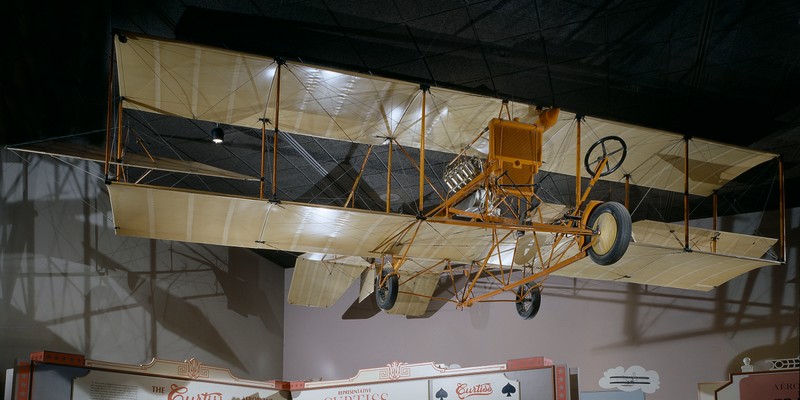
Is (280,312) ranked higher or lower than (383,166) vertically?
lower

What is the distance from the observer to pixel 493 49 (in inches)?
378

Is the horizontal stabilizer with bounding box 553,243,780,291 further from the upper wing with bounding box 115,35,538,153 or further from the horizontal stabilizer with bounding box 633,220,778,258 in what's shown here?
the upper wing with bounding box 115,35,538,153

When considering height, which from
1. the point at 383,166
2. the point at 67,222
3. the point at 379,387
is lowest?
the point at 379,387

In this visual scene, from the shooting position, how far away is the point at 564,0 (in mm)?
8375

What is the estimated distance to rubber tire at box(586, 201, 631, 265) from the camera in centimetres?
845

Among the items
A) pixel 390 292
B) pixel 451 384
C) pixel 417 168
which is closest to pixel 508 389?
pixel 451 384

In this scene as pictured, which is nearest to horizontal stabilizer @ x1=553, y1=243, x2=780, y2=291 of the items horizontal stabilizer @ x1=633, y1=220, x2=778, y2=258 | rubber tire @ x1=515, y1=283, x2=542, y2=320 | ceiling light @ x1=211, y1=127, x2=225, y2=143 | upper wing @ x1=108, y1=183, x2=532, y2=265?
horizontal stabilizer @ x1=633, y1=220, x2=778, y2=258

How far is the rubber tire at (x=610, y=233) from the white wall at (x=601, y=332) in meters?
6.58

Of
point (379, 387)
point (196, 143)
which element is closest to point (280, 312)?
point (379, 387)

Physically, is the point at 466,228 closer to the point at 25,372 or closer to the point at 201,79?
the point at 201,79

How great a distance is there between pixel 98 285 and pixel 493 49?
8.25 meters

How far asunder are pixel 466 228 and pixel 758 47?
4.81m

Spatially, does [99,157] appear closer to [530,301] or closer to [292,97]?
[292,97]

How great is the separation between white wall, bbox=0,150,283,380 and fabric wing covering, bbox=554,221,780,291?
7.98 meters
